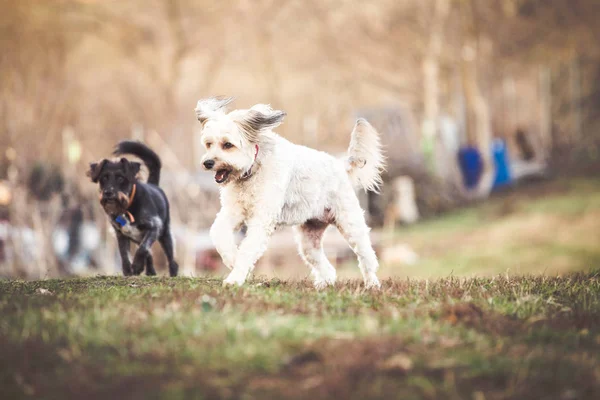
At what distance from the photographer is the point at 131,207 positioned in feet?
28.8

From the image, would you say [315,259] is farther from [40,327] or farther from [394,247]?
[394,247]

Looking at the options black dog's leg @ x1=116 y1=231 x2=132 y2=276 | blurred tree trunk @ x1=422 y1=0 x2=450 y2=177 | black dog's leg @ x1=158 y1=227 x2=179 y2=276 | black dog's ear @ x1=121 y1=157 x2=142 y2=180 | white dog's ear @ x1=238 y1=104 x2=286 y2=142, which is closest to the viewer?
white dog's ear @ x1=238 y1=104 x2=286 y2=142

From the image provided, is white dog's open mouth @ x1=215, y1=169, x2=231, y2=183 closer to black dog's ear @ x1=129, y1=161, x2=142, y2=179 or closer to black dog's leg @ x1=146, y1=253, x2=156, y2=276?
black dog's ear @ x1=129, y1=161, x2=142, y2=179

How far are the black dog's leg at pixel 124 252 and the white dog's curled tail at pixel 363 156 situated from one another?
7.87ft

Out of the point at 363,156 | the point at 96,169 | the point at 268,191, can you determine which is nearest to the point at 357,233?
the point at 363,156

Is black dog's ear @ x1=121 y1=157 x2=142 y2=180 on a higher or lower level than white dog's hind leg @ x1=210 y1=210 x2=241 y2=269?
higher

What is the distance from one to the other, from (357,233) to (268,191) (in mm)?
1233

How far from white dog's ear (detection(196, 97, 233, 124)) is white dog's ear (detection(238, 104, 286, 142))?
1.16 feet

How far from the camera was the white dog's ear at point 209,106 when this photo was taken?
7.63 metres

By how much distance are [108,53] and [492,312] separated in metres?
26.9

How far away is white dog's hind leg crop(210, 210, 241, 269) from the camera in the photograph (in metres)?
7.31

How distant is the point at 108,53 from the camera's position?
101 ft

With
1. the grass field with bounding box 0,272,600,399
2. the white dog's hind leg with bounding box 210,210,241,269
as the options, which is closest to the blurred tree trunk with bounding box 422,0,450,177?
the white dog's hind leg with bounding box 210,210,241,269

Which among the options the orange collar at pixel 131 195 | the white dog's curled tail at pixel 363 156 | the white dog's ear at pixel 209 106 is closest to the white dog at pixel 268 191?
the white dog's ear at pixel 209 106
